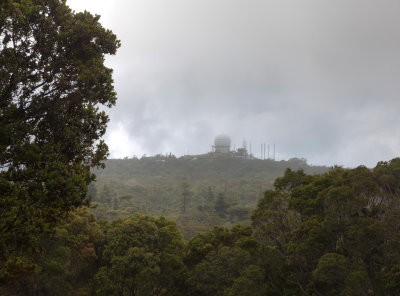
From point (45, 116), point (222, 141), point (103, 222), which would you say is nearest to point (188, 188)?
point (222, 141)

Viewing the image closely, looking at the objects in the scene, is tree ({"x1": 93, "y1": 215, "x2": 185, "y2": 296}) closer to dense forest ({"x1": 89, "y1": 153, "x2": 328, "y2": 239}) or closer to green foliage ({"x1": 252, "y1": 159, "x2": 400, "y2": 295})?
dense forest ({"x1": 89, "y1": 153, "x2": 328, "y2": 239})

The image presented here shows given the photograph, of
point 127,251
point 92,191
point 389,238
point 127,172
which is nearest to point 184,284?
point 127,251

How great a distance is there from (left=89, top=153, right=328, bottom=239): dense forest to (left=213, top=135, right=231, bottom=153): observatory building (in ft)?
11.1

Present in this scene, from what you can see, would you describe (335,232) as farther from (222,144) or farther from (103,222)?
(222,144)

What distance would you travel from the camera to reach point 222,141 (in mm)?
141625

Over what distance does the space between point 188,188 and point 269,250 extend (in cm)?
7331

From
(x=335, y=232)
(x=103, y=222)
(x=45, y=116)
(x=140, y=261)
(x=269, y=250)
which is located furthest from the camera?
(x=103, y=222)

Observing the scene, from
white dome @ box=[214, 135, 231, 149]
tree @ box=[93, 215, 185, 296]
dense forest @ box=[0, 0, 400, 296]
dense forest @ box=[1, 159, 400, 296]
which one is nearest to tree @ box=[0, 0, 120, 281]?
dense forest @ box=[0, 0, 400, 296]

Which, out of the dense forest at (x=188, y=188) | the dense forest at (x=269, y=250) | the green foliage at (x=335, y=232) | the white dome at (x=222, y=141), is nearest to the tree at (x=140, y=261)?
the dense forest at (x=269, y=250)

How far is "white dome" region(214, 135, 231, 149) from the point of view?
5497 inches

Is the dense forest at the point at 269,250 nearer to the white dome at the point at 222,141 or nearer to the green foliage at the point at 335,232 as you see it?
the green foliage at the point at 335,232

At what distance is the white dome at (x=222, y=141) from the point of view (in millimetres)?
139625

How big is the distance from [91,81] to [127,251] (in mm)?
17517

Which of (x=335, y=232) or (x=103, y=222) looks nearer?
(x=335, y=232)
